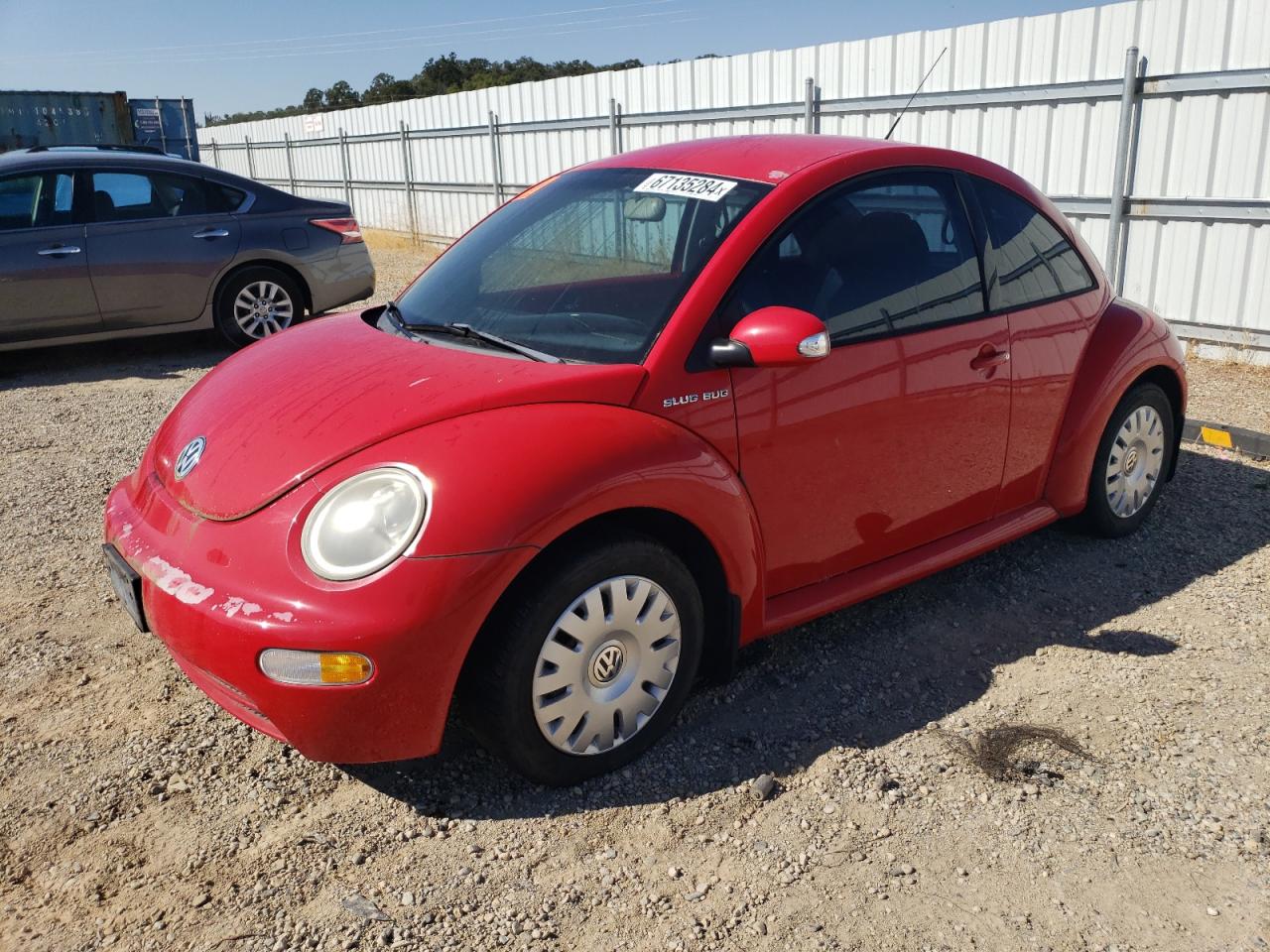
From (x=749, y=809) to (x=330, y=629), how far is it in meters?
1.23

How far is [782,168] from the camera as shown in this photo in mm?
3359

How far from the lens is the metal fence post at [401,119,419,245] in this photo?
19.1 metres

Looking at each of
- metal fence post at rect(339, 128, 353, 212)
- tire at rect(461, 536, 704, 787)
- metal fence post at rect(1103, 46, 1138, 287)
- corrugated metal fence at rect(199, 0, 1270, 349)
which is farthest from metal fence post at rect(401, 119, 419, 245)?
tire at rect(461, 536, 704, 787)

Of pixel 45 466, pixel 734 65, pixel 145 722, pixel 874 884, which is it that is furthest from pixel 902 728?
pixel 734 65

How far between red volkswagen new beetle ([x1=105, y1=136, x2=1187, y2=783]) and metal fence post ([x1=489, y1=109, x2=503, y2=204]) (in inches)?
515

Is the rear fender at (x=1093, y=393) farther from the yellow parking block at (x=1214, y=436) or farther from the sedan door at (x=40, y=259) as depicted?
the sedan door at (x=40, y=259)

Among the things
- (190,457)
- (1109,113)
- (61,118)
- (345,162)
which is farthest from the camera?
(61,118)

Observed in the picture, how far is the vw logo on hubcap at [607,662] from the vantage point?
2.80 m

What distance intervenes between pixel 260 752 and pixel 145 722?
17.1 inches

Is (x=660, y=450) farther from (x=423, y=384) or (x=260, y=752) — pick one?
(x=260, y=752)

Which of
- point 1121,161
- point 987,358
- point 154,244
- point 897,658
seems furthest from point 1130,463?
point 154,244

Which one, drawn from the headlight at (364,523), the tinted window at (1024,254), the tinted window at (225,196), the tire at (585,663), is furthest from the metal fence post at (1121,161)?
the headlight at (364,523)

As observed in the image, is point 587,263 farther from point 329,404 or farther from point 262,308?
point 262,308

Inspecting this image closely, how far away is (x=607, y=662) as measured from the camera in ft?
9.28
